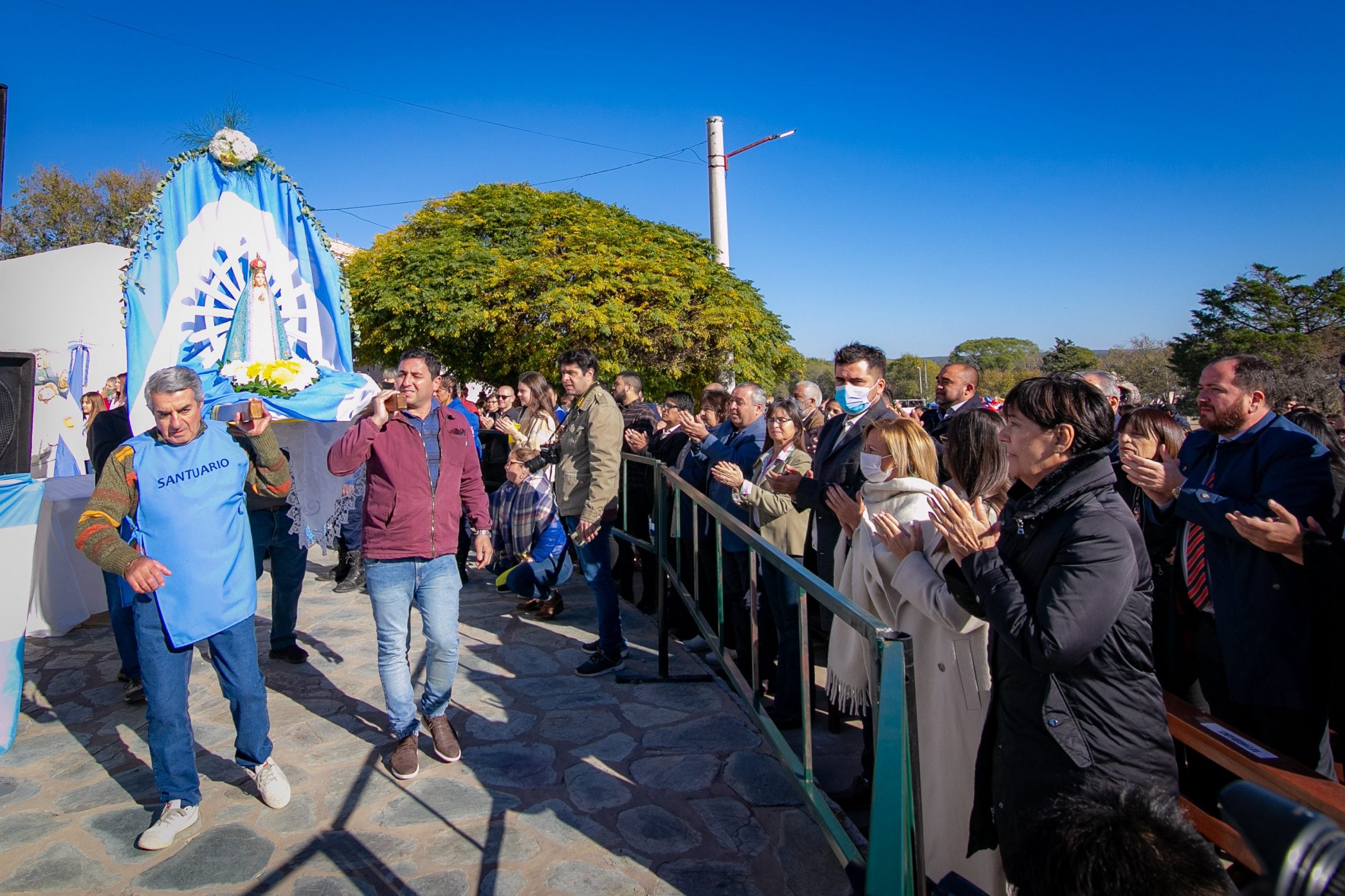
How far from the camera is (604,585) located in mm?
4949

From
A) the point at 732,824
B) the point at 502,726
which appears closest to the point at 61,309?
the point at 502,726

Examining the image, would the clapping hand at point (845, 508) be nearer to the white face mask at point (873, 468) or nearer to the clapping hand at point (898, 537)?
the white face mask at point (873, 468)

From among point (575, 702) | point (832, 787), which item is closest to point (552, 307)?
point (575, 702)

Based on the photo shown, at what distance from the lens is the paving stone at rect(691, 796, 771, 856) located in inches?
125

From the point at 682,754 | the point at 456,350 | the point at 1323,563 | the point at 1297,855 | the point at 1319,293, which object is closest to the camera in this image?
the point at 1297,855

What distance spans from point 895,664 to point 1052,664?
423 millimetres

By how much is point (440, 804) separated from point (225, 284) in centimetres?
317

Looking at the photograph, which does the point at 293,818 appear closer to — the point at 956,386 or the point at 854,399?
the point at 854,399

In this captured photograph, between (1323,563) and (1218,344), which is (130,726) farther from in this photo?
(1218,344)

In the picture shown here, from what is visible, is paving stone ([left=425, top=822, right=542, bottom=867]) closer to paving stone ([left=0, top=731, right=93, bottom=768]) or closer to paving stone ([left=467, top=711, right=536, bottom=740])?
paving stone ([left=467, top=711, right=536, bottom=740])

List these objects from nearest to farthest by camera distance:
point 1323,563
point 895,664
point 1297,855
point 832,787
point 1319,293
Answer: point 1297,855 → point 895,664 → point 1323,563 → point 832,787 → point 1319,293

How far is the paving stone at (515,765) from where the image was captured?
3711 mm

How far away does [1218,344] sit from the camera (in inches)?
1297

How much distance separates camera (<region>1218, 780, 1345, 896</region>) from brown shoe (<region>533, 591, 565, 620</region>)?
589cm
